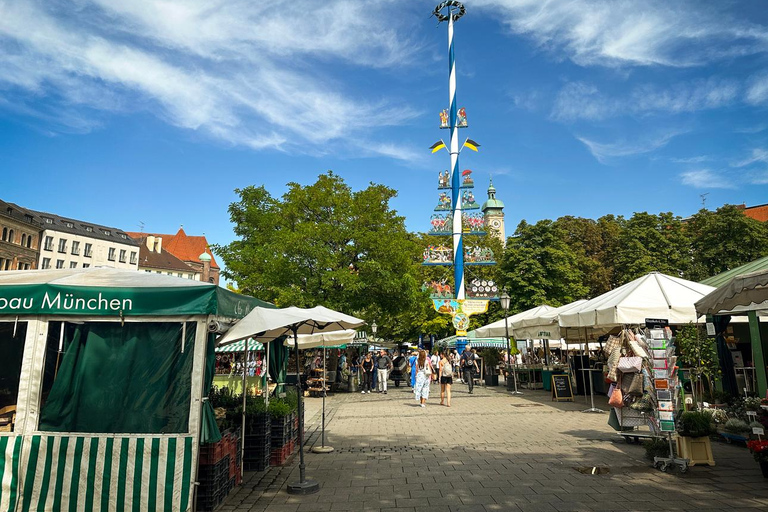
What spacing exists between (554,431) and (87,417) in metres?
8.59

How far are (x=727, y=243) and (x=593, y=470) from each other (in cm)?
3969

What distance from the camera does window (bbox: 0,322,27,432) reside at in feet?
17.9

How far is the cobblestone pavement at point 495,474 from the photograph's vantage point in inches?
223

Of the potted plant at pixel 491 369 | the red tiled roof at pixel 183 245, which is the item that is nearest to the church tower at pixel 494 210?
the red tiled roof at pixel 183 245

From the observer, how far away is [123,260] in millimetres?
82062

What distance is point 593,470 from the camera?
23.1 ft

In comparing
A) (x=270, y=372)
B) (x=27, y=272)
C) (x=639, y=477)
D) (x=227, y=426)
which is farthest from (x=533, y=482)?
(x=27, y=272)

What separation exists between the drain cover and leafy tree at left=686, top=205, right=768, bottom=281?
125ft

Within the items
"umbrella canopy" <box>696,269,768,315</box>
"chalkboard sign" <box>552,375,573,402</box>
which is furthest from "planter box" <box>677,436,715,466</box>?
"chalkboard sign" <box>552,375,573,402</box>

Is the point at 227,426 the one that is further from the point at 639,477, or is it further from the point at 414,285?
the point at 414,285

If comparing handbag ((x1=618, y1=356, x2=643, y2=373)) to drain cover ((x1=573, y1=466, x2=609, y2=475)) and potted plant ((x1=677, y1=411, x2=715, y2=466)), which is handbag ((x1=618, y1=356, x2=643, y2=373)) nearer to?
potted plant ((x1=677, y1=411, x2=715, y2=466))

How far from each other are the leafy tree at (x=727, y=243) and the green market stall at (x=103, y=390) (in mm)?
42584

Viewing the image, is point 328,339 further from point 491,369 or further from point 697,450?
point 491,369

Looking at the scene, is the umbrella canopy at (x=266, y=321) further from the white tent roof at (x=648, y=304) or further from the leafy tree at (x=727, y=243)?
the leafy tree at (x=727, y=243)
